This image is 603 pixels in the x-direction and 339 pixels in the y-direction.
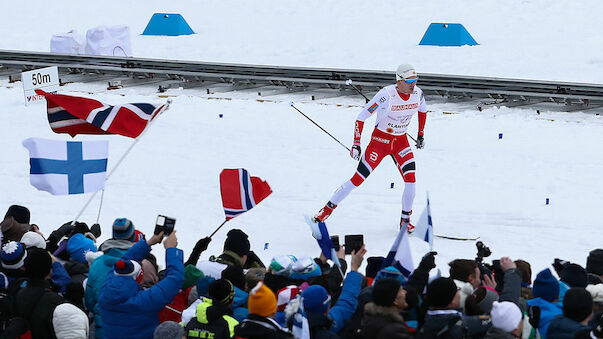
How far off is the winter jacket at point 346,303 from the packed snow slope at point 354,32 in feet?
46.4

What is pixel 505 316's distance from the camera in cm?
614

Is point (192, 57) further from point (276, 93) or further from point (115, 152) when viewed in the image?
point (115, 152)

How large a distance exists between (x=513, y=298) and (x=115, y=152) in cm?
940

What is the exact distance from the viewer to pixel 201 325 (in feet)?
21.5

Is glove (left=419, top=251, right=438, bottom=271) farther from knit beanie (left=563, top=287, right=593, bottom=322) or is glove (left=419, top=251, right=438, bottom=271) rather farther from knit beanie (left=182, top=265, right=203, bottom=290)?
knit beanie (left=182, top=265, right=203, bottom=290)

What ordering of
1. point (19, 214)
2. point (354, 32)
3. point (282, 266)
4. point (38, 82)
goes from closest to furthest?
point (282, 266) < point (19, 214) < point (38, 82) < point (354, 32)

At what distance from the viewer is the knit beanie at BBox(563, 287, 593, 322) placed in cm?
617

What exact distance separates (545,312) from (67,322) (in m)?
3.25

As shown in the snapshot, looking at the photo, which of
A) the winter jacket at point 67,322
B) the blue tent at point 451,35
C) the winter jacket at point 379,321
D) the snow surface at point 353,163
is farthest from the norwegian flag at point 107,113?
the blue tent at point 451,35

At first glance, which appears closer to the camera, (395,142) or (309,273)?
(309,273)

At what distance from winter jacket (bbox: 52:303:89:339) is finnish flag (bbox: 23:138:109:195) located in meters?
2.73

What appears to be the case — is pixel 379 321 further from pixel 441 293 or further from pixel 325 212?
pixel 325 212

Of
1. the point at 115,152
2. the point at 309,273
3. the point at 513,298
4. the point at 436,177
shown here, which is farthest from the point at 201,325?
the point at 115,152

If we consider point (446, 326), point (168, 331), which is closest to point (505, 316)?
point (446, 326)
